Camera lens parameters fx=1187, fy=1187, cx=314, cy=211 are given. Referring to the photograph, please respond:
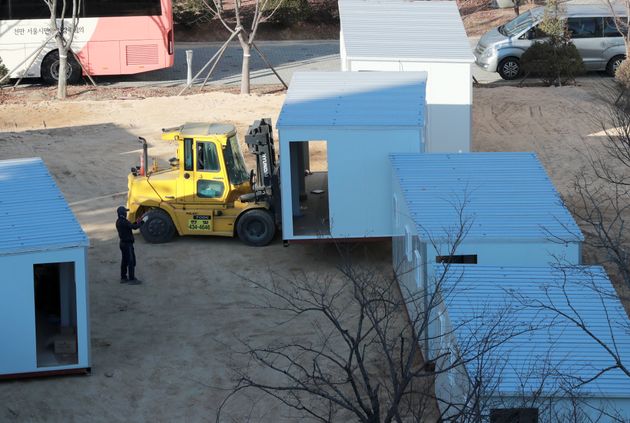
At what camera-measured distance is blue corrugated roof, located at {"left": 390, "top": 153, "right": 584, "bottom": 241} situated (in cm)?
1537

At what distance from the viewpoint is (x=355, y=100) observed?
19219 millimetres

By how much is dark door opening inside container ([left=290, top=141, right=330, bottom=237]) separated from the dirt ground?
695 millimetres

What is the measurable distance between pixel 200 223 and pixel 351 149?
130 inches

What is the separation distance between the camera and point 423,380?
47.8 feet

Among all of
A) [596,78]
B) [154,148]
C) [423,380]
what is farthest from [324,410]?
[596,78]

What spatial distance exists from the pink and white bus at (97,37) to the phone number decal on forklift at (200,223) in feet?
42.7

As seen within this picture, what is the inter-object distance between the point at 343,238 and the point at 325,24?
23.1m

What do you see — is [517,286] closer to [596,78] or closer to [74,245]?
[74,245]

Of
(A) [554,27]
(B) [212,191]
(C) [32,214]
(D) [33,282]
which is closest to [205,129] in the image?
(B) [212,191]

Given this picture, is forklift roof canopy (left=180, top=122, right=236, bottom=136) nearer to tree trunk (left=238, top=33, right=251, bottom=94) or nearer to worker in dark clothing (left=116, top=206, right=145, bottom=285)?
worker in dark clothing (left=116, top=206, right=145, bottom=285)

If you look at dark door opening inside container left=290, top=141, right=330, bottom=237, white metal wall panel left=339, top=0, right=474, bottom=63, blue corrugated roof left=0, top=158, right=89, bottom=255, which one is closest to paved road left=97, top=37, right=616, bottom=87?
white metal wall panel left=339, top=0, right=474, bottom=63

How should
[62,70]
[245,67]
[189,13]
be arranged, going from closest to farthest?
1. [245,67]
2. [62,70]
3. [189,13]

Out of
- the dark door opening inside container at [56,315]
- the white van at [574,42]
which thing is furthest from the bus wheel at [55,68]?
the dark door opening inside container at [56,315]

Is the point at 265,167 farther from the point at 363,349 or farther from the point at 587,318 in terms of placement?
the point at 363,349
